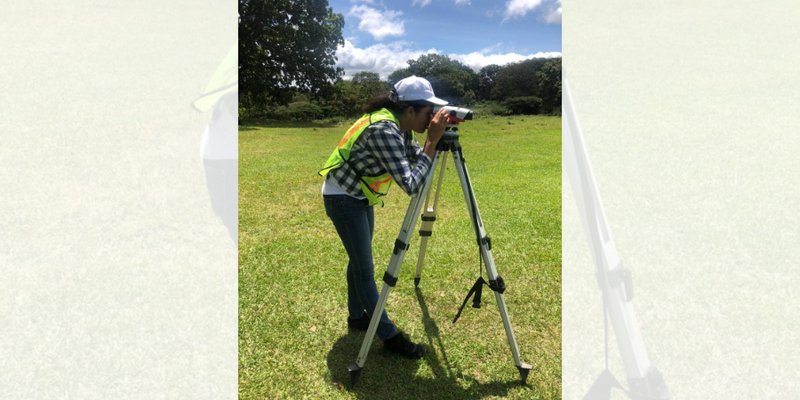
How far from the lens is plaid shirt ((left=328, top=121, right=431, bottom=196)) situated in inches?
118

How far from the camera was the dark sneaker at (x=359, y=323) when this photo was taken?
4312 mm

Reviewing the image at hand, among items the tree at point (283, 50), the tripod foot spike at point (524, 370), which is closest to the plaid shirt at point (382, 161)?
the tripod foot spike at point (524, 370)

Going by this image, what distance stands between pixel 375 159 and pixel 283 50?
25.8m

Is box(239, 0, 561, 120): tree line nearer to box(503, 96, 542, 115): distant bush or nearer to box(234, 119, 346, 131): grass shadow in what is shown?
box(234, 119, 346, 131): grass shadow

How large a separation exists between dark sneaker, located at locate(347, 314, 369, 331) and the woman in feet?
2.97

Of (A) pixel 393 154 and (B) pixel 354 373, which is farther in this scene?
(B) pixel 354 373

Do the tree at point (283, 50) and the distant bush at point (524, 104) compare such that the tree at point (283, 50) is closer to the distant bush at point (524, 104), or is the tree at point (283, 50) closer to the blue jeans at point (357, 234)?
the distant bush at point (524, 104)

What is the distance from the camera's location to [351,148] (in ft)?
10.3

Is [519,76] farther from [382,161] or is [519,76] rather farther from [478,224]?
[382,161]

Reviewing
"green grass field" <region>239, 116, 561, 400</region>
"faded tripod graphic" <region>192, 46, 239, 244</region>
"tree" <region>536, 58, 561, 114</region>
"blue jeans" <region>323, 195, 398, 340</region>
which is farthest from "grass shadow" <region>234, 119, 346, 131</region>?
"blue jeans" <region>323, 195, 398, 340</region>
